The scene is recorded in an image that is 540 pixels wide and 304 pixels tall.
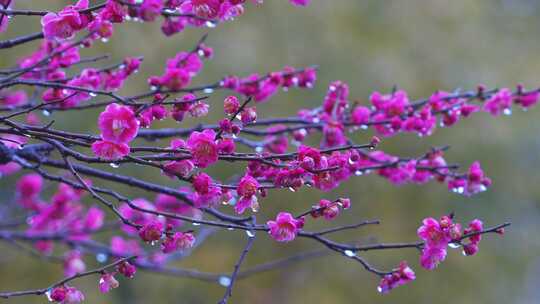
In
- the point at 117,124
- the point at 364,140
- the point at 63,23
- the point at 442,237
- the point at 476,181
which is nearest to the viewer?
the point at 117,124

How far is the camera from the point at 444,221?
1345 millimetres

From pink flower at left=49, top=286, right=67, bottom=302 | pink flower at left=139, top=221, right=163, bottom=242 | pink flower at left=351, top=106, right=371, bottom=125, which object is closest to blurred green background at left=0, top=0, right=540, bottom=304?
pink flower at left=351, top=106, right=371, bottom=125

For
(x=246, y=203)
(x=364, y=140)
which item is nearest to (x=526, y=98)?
(x=246, y=203)

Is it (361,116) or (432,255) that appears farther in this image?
(361,116)

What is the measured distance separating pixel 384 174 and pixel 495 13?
450cm

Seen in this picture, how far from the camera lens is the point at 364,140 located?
4.60m

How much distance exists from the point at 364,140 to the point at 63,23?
351 centimetres

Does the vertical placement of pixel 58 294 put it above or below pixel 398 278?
below

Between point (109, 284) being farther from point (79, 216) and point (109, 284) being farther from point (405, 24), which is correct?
point (405, 24)

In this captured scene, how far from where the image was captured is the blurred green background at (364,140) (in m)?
4.77

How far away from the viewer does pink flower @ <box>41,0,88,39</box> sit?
1251 mm

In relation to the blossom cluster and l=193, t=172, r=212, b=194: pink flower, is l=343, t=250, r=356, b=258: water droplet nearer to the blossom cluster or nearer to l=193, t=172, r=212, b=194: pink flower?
→ the blossom cluster

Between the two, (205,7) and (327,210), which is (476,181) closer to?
(327,210)

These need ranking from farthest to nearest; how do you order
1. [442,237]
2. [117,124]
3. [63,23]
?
[442,237] → [63,23] → [117,124]
